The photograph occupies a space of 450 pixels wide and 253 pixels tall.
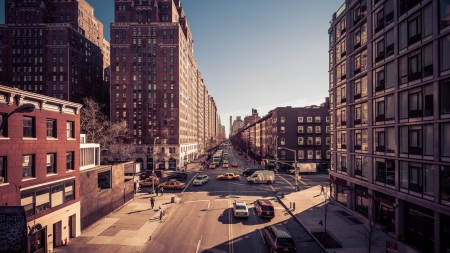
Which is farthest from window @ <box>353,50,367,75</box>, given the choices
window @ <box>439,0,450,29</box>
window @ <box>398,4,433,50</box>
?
window @ <box>439,0,450,29</box>

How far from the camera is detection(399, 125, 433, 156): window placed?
17.9 metres

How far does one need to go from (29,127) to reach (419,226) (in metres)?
30.2

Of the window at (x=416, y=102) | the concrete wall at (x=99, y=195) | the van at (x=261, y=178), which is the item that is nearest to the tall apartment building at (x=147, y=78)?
the van at (x=261, y=178)

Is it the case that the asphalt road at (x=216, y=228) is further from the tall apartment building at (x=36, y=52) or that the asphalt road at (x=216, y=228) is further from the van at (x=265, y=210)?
the tall apartment building at (x=36, y=52)

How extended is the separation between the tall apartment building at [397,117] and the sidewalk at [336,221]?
1.42 m

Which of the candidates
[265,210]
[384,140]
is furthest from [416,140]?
[265,210]

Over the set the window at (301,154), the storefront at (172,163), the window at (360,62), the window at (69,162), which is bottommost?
the storefront at (172,163)

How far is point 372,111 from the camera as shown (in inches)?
989

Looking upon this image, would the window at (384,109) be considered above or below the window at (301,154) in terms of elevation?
above

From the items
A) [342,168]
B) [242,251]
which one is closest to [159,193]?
[242,251]

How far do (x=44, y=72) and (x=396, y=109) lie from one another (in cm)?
9566

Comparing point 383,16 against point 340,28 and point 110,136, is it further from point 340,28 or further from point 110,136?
point 110,136

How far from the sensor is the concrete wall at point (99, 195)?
2269 cm

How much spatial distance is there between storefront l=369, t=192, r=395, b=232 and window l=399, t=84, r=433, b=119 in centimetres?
795
